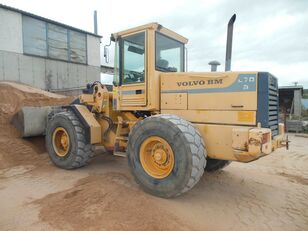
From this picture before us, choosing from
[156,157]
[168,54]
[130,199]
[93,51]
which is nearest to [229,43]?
[168,54]

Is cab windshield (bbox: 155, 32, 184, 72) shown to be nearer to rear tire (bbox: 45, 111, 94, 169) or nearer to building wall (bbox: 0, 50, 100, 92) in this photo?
rear tire (bbox: 45, 111, 94, 169)

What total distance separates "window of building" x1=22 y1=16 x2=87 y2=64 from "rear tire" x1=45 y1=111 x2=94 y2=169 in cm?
880

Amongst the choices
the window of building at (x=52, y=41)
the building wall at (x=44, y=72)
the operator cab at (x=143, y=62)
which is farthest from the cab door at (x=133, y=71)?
the window of building at (x=52, y=41)

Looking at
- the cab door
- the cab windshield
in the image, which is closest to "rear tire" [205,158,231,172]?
the cab door

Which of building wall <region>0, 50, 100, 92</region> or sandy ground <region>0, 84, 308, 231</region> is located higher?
building wall <region>0, 50, 100, 92</region>

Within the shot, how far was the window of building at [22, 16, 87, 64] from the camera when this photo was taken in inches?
524

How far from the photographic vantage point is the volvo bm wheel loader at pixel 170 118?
3.98m

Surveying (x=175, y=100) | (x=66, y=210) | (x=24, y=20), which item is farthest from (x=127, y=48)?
(x=24, y=20)

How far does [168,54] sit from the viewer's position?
18.0 ft

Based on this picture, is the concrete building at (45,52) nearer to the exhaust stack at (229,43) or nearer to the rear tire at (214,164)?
the rear tire at (214,164)

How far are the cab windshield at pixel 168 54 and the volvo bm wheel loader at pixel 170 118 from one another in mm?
19

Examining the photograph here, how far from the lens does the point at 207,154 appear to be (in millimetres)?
4316

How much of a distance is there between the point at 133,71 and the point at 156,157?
1878 millimetres

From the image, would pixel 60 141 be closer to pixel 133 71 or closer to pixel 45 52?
pixel 133 71
